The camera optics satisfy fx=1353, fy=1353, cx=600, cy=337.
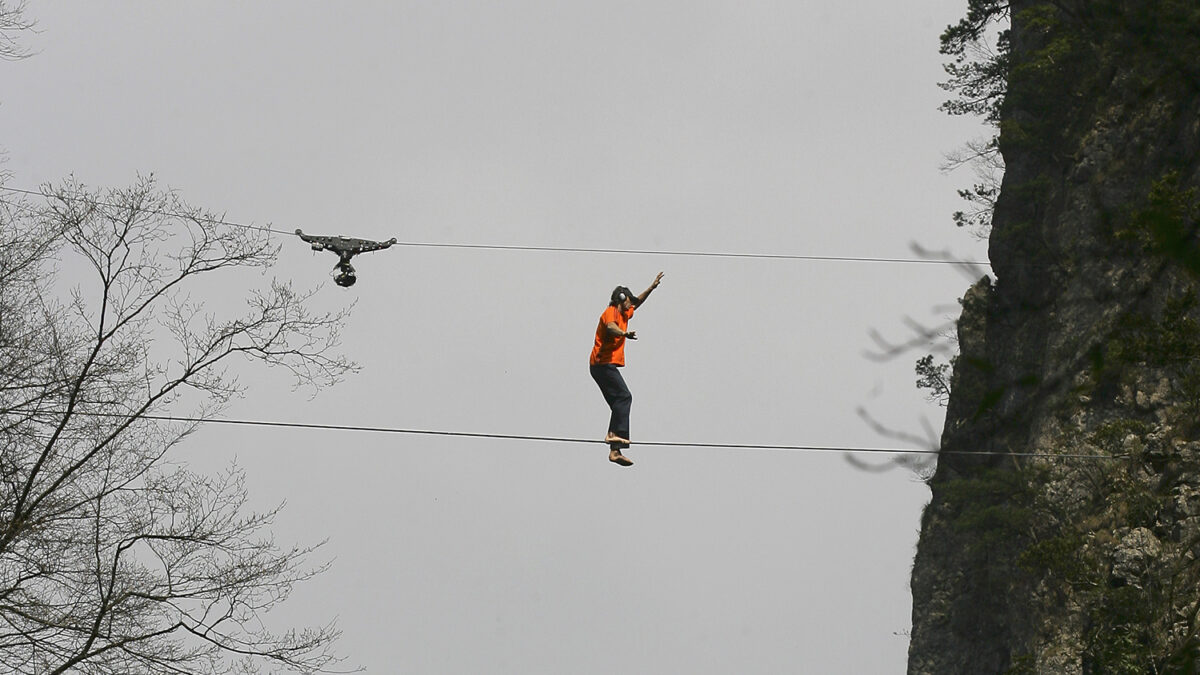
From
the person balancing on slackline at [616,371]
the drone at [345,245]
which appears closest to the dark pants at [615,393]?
the person balancing on slackline at [616,371]

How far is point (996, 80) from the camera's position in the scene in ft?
127

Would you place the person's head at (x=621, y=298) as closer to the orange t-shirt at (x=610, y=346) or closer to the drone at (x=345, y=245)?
the orange t-shirt at (x=610, y=346)

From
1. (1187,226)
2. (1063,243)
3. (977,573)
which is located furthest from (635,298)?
(977,573)

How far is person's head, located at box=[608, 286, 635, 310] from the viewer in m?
13.7

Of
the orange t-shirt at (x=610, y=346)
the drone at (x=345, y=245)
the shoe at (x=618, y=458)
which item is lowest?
the shoe at (x=618, y=458)

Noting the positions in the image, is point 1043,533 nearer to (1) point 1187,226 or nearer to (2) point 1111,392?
(2) point 1111,392

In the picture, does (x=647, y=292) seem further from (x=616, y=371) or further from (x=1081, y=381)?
(x=1081, y=381)

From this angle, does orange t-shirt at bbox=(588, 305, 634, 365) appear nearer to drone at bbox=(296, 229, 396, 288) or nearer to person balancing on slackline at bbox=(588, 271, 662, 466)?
person balancing on slackline at bbox=(588, 271, 662, 466)

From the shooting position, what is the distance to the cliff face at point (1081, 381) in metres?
22.5

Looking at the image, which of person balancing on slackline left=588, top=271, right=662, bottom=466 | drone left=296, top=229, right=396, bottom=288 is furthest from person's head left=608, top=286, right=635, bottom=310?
drone left=296, top=229, right=396, bottom=288

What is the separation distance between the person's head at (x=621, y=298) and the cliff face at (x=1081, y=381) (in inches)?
245

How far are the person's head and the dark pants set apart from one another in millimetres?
679

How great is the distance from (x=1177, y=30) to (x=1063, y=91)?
26.8 feet

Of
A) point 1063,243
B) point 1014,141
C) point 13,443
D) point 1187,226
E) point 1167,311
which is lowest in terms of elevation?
point 13,443
